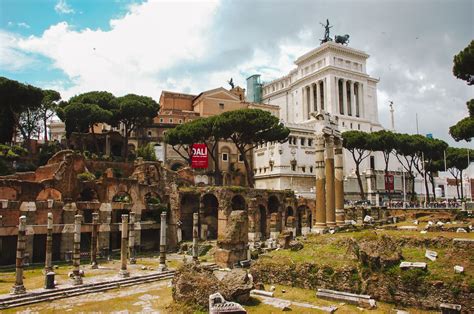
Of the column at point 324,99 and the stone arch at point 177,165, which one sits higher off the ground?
the column at point 324,99

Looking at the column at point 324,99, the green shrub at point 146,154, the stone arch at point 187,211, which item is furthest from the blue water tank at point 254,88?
the stone arch at point 187,211

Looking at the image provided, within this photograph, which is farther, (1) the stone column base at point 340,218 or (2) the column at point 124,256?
(1) the stone column base at point 340,218

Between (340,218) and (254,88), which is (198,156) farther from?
(254,88)

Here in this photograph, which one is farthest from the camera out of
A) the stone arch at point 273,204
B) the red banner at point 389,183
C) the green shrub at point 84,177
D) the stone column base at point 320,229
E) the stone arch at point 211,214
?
the red banner at point 389,183

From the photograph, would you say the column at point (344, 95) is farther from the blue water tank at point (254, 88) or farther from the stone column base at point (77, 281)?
the stone column base at point (77, 281)

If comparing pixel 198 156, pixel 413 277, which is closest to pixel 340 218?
pixel 413 277

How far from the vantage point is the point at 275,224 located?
3594cm

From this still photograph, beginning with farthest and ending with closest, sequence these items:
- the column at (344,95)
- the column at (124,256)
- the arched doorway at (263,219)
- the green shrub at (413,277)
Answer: the column at (344,95)
the arched doorway at (263,219)
the column at (124,256)
the green shrub at (413,277)

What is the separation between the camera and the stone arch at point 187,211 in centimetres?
Answer: 3672

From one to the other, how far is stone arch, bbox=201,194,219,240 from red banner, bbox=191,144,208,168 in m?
9.87

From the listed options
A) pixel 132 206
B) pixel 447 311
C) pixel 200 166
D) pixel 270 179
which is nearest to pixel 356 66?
pixel 270 179

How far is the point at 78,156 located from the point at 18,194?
691 centimetres

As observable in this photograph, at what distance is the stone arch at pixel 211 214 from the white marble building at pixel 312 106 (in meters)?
14.5

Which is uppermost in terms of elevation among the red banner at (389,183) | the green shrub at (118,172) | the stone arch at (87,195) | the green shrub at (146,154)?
the green shrub at (146,154)
